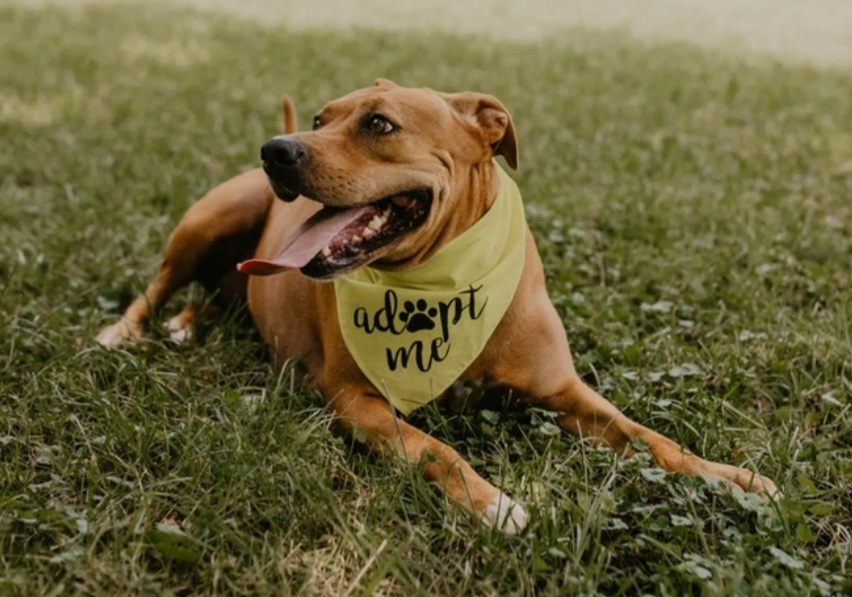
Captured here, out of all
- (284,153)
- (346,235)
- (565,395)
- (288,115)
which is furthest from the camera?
(288,115)

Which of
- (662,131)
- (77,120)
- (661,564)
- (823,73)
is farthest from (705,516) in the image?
(823,73)

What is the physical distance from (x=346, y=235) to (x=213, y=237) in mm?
1646

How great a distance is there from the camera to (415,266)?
367cm

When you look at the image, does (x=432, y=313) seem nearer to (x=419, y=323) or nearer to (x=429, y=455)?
(x=419, y=323)

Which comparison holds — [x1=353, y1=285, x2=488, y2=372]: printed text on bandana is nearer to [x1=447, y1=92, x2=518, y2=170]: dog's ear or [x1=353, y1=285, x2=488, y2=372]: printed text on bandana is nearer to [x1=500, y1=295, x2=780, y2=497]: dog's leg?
[x1=500, y1=295, x2=780, y2=497]: dog's leg

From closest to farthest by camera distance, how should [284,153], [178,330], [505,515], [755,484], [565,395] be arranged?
[505,515], [755,484], [284,153], [565,395], [178,330]

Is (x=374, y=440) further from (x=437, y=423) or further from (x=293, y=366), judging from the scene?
(x=293, y=366)

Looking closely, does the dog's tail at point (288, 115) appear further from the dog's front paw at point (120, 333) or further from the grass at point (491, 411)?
the dog's front paw at point (120, 333)

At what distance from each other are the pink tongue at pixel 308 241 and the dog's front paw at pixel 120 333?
116 cm

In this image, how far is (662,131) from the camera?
7.62m

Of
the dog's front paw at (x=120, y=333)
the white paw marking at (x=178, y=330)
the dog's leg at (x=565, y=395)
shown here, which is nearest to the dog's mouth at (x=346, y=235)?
the dog's leg at (x=565, y=395)

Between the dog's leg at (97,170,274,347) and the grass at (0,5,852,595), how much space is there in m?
0.29

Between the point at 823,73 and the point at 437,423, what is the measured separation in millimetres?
7977

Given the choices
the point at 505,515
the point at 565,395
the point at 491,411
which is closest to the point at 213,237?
the point at 491,411
